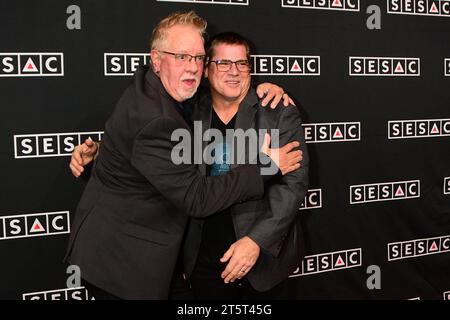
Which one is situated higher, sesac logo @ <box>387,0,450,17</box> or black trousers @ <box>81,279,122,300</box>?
sesac logo @ <box>387,0,450,17</box>

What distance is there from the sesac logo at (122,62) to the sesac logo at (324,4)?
2.63 feet

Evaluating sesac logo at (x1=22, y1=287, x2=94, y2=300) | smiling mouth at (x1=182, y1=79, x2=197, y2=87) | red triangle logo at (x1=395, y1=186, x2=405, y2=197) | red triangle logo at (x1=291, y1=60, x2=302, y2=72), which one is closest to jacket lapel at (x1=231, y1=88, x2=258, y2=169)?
smiling mouth at (x1=182, y1=79, x2=197, y2=87)

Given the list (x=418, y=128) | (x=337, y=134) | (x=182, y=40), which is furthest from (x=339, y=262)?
(x=182, y=40)

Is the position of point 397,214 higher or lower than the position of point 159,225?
lower

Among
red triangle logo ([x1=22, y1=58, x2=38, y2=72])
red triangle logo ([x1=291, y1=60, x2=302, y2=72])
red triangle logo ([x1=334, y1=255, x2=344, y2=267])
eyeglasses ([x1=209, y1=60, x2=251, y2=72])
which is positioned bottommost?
red triangle logo ([x1=334, y1=255, x2=344, y2=267])

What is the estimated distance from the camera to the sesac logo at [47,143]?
2.04m

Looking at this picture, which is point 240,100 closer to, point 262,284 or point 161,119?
point 161,119

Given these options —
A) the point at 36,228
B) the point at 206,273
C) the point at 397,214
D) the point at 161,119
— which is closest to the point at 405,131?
the point at 397,214

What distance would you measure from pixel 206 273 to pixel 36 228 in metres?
0.87

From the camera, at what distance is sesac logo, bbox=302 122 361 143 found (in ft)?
8.36

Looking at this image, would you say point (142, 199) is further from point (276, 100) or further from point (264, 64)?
point (264, 64)

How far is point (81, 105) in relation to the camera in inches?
83.2

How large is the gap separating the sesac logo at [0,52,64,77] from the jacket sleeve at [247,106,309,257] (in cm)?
102

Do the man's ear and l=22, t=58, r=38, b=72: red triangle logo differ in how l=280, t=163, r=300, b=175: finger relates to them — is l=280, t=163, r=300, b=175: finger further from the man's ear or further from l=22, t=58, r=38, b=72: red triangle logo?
l=22, t=58, r=38, b=72: red triangle logo
